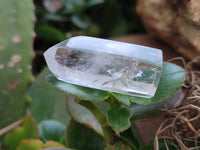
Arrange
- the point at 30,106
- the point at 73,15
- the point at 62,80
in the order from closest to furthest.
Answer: the point at 62,80, the point at 30,106, the point at 73,15

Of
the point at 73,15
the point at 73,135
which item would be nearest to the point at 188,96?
the point at 73,135

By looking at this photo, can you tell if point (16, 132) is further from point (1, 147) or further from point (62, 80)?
point (62, 80)

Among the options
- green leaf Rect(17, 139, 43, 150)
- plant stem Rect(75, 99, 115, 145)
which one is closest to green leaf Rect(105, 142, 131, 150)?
plant stem Rect(75, 99, 115, 145)

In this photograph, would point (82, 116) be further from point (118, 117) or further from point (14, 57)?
point (14, 57)

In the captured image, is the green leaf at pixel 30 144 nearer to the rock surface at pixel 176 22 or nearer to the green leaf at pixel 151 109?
the green leaf at pixel 151 109

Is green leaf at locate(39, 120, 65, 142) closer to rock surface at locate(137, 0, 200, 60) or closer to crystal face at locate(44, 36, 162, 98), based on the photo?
crystal face at locate(44, 36, 162, 98)

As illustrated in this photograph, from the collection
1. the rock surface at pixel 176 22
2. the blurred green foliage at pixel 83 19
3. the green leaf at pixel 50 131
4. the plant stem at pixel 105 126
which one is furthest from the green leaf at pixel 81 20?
the plant stem at pixel 105 126
